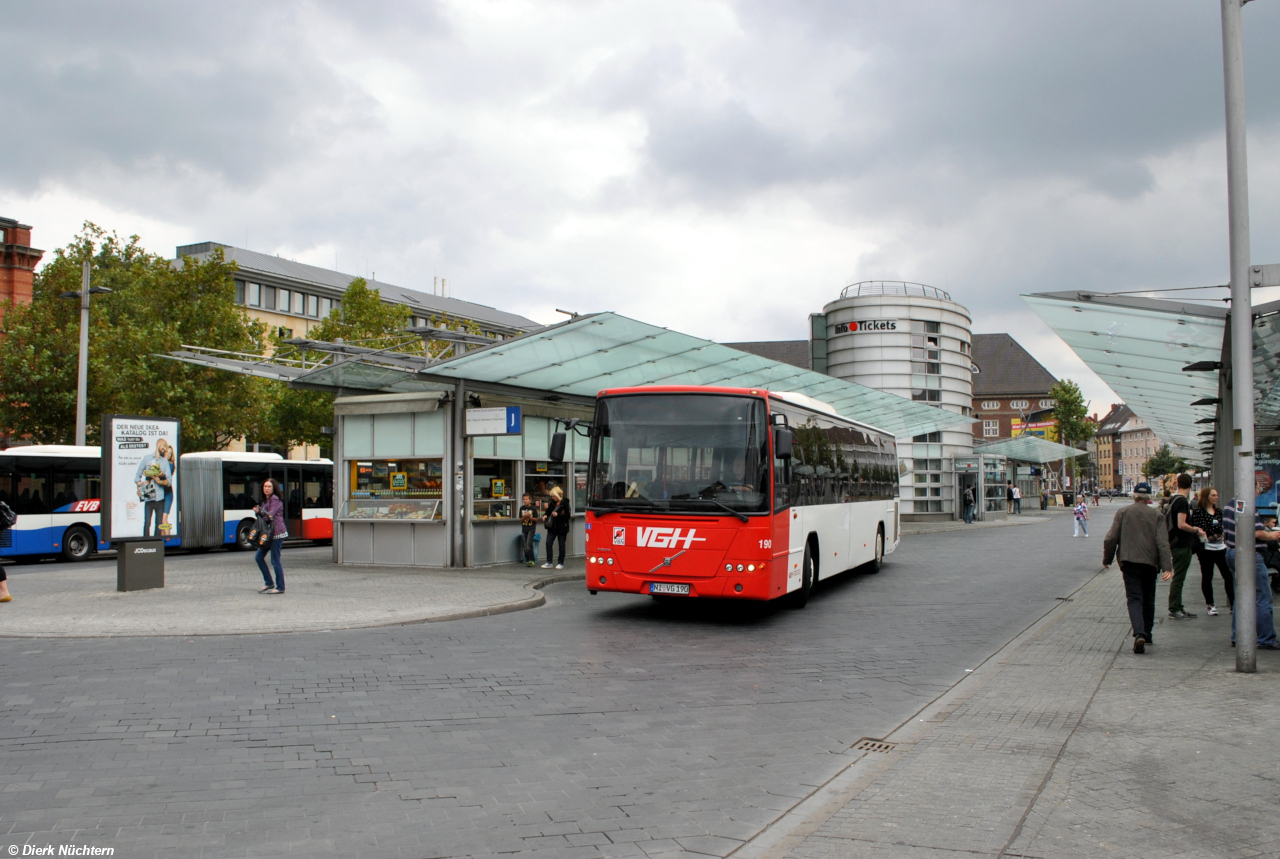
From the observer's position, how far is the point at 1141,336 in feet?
40.3

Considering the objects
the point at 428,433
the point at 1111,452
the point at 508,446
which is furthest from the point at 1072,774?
the point at 1111,452

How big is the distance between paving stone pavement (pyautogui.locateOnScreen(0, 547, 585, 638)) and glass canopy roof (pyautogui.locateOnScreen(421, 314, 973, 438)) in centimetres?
391

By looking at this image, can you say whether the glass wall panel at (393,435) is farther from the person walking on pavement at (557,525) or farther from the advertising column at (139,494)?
the advertising column at (139,494)

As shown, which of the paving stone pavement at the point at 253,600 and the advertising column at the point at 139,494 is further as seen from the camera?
the advertising column at the point at 139,494

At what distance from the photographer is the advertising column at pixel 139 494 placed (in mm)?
15625

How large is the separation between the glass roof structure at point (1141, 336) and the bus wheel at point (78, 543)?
24.2 m

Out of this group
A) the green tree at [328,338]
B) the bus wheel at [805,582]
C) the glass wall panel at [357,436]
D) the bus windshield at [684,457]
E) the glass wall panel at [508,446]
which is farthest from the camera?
the green tree at [328,338]

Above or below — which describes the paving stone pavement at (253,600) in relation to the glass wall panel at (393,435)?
below

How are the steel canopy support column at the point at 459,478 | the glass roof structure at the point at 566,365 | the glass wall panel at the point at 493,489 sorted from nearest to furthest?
the glass roof structure at the point at 566,365
the steel canopy support column at the point at 459,478
the glass wall panel at the point at 493,489

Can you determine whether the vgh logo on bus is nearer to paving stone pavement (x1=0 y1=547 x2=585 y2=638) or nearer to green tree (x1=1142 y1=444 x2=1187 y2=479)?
paving stone pavement (x1=0 y1=547 x2=585 y2=638)

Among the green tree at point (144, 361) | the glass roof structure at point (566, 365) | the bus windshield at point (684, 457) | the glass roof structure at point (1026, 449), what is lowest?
the bus windshield at point (684, 457)

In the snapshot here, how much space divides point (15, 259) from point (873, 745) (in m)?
52.7

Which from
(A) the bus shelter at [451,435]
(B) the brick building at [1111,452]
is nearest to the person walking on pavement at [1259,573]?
(A) the bus shelter at [451,435]

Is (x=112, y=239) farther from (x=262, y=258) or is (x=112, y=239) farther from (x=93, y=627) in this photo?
(x=93, y=627)
